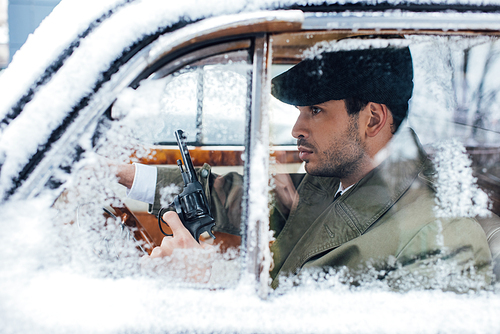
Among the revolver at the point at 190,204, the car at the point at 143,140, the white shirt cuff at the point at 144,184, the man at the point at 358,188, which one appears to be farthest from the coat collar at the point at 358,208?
the white shirt cuff at the point at 144,184

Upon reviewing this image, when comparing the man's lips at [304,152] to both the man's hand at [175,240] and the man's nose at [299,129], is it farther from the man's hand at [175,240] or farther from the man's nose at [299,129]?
the man's hand at [175,240]

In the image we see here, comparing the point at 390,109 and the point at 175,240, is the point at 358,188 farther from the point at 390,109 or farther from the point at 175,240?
the point at 175,240

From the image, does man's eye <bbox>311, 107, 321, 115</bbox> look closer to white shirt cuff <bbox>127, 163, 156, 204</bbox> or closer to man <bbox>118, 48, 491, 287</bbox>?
man <bbox>118, 48, 491, 287</bbox>

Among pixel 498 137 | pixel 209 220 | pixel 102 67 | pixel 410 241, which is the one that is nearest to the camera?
pixel 102 67

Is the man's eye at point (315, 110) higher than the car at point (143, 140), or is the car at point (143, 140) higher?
the man's eye at point (315, 110)

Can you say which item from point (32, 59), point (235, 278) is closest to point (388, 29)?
point (235, 278)

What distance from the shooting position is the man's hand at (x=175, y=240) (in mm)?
940

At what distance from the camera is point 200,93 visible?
96 centimetres

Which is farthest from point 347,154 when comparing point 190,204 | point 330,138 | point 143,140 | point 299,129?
point 143,140

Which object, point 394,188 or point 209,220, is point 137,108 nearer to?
→ point 209,220

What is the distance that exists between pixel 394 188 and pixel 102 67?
993 mm

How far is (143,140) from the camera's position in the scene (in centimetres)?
94

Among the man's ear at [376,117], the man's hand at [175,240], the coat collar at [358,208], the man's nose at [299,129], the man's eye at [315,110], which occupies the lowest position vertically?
the man's hand at [175,240]

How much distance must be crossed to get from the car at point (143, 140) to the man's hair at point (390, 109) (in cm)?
29
